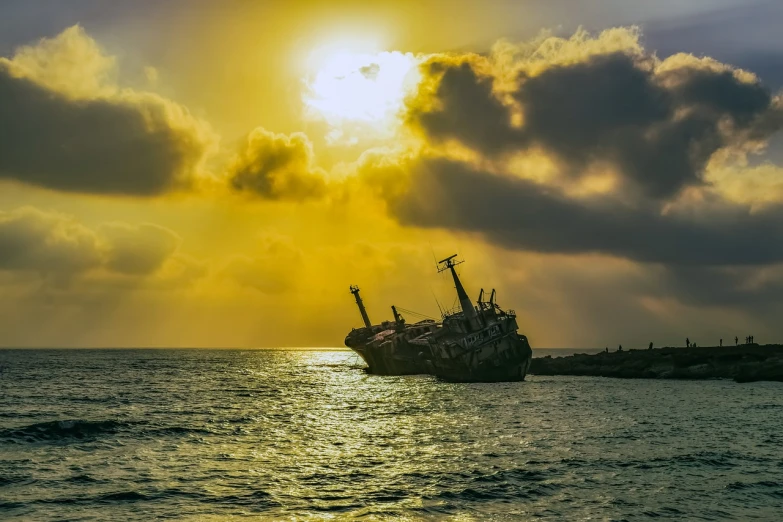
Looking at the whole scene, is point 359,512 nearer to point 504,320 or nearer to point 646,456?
point 646,456

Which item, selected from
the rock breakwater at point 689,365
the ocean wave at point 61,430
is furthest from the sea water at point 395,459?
Result: the rock breakwater at point 689,365

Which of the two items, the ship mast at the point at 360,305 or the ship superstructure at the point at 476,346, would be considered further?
the ship mast at the point at 360,305

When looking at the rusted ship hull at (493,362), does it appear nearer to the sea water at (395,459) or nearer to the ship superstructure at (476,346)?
the ship superstructure at (476,346)

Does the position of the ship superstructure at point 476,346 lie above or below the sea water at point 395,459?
above

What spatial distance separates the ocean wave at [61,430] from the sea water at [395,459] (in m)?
0.17

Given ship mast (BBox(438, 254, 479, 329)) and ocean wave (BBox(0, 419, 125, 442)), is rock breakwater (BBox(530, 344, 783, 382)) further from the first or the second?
ocean wave (BBox(0, 419, 125, 442))

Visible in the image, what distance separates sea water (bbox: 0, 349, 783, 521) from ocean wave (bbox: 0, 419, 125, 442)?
172mm

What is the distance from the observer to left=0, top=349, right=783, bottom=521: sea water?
1067 inches

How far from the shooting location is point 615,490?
29.9m

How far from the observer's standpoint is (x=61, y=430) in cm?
4669

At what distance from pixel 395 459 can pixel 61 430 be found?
24024mm

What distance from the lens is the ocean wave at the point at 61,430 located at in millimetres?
44469

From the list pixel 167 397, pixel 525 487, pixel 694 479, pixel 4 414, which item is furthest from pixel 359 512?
pixel 167 397

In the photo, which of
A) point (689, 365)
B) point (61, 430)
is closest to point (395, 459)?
point (61, 430)
